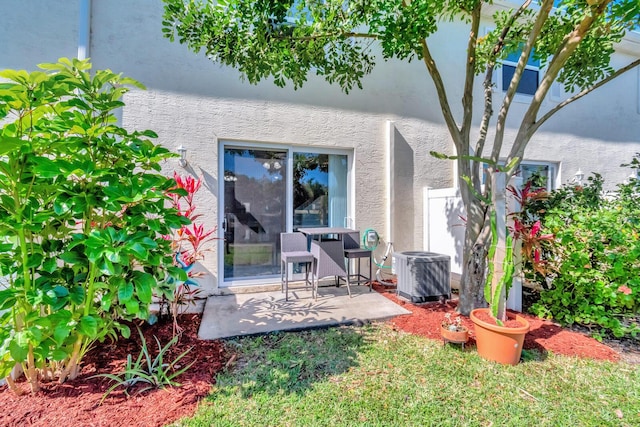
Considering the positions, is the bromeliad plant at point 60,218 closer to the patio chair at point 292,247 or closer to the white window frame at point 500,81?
the patio chair at point 292,247

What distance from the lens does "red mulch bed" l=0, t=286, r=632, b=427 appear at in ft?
6.70

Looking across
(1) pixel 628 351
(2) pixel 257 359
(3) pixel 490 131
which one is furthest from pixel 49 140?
(3) pixel 490 131

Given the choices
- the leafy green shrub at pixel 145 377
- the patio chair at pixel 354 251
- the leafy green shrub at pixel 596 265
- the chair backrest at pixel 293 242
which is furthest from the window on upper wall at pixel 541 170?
the leafy green shrub at pixel 145 377

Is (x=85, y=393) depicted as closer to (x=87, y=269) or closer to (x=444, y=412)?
(x=87, y=269)

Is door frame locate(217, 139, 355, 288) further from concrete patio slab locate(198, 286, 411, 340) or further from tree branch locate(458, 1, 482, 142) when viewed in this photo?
tree branch locate(458, 1, 482, 142)

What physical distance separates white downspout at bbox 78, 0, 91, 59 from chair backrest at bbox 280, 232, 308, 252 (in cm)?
376

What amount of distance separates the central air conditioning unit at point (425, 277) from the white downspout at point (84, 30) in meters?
5.42

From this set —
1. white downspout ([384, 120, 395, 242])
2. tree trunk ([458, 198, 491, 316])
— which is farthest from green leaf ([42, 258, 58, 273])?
white downspout ([384, 120, 395, 242])

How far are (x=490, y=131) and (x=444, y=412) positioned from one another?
5849mm

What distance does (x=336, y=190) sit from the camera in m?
5.62

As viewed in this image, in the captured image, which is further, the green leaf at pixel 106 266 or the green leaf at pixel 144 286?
the green leaf at pixel 144 286

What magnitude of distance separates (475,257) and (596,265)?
1.26 m

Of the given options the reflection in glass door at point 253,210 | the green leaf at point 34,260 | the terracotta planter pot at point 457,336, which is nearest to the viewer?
the green leaf at point 34,260

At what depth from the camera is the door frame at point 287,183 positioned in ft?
16.0
